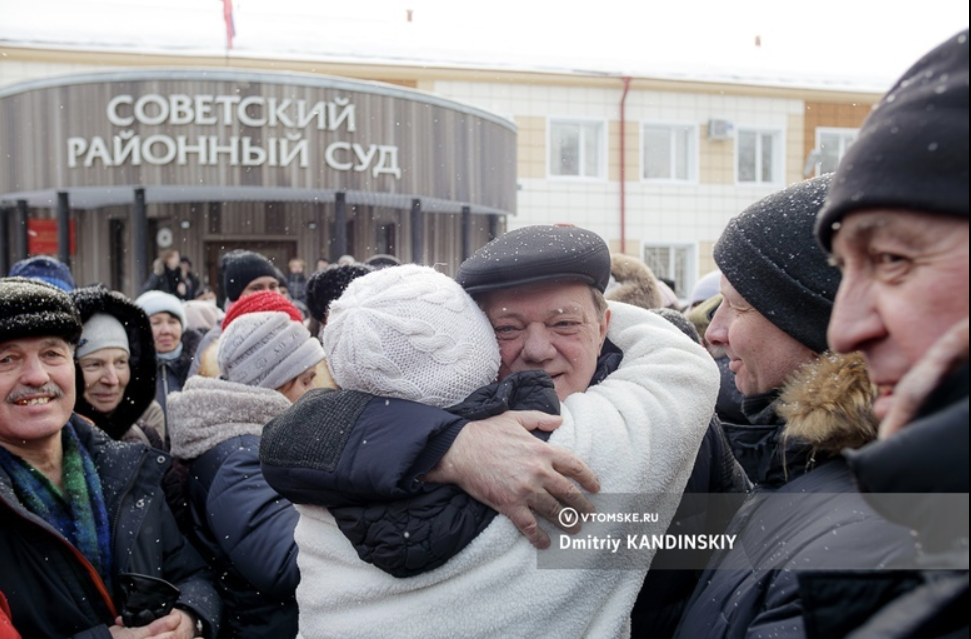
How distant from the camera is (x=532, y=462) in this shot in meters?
1.29

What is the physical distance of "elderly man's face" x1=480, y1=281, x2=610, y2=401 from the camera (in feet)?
5.38

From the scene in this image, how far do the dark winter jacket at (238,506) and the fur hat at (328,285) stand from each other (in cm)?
180

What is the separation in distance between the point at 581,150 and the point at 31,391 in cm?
1626

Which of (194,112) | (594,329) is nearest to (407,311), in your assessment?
(594,329)

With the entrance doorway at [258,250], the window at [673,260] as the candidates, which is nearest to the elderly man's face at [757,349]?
the entrance doorway at [258,250]

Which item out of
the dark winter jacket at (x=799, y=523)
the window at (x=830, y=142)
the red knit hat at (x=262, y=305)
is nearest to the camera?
the dark winter jacket at (x=799, y=523)

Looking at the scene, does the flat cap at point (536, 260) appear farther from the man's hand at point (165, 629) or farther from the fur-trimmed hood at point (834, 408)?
the man's hand at point (165, 629)

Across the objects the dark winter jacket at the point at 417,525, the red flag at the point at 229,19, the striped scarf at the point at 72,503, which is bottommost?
the striped scarf at the point at 72,503

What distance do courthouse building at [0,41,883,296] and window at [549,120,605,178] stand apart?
4 cm

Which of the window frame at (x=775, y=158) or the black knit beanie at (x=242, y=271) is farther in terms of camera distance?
the window frame at (x=775, y=158)

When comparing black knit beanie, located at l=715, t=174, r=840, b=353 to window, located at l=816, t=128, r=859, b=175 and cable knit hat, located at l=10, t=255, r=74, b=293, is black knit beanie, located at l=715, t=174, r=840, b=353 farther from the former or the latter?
window, located at l=816, t=128, r=859, b=175

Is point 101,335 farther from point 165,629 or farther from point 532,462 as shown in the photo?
point 532,462

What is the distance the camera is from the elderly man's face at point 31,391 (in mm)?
2178

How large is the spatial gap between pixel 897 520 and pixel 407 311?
32.8 inches
